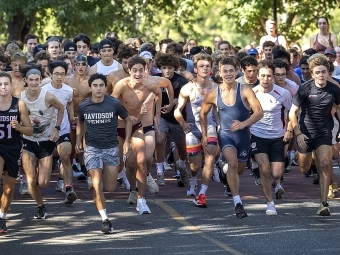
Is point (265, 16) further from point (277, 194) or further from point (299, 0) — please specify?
point (277, 194)

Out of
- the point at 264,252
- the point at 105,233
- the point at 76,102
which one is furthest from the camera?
the point at 76,102

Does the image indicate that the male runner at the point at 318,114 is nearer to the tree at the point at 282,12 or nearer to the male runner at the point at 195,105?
the male runner at the point at 195,105

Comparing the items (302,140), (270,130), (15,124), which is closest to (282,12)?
(270,130)

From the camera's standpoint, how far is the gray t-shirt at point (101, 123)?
42.0ft

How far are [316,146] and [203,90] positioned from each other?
6.47 ft

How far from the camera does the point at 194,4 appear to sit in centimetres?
3105

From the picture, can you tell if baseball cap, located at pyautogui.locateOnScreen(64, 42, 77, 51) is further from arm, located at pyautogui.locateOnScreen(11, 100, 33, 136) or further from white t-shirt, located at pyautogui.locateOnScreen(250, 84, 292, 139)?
arm, located at pyautogui.locateOnScreen(11, 100, 33, 136)

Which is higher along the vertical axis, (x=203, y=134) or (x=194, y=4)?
(x=194, y=4)

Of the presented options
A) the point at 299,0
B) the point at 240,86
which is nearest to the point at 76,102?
the point at 240,86

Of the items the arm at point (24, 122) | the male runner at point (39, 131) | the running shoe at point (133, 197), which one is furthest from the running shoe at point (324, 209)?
the arm at point (24, 122)

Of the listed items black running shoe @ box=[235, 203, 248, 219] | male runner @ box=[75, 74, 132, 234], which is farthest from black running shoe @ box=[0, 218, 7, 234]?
black running shoe @ box=[235, 203, 248, 219]

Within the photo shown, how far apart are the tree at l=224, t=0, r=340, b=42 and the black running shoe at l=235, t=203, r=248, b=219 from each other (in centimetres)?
1705

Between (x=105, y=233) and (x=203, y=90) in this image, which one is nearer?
(x=105, y=233)

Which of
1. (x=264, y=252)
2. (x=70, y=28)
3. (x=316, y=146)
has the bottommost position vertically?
(x=264, y=252)
